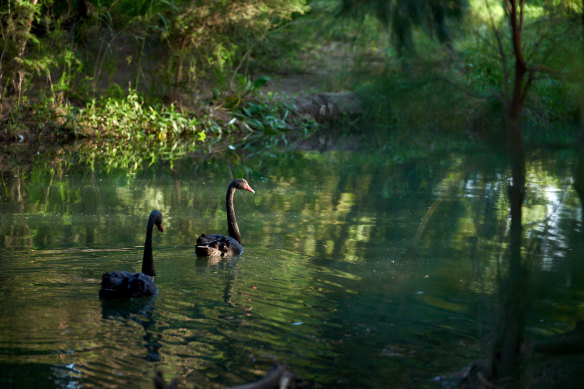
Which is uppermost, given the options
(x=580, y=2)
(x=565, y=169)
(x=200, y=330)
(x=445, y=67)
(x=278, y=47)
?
(x=278, y=47)

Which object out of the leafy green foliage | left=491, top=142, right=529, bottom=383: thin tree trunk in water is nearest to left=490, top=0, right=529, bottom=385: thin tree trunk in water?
left=491, top=142, right=529, bottom=383: thin tree trunk in water

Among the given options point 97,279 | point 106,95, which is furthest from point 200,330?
point 106,95

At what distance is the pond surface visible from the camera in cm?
434

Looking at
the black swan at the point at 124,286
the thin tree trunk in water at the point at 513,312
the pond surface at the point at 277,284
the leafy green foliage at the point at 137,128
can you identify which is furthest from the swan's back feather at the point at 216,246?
the leafy green foliage at the point at 137,128

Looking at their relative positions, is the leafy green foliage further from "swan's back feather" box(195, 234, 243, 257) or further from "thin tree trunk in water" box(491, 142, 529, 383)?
"thin tree trunk in water" box(491, 142, 529, 383)

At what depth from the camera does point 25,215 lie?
909 centimetres

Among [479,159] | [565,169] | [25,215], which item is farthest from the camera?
[565,169]

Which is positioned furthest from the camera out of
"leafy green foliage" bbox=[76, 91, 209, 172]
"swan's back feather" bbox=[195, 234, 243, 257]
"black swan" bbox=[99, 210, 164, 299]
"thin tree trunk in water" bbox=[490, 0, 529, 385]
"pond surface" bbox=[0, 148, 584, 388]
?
"leafy green foliage" bbox=[76, 91, 209, 172]

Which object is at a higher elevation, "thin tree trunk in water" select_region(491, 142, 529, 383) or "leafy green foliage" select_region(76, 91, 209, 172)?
"leafy green foliage" select_region(76, 91, 209, 172)

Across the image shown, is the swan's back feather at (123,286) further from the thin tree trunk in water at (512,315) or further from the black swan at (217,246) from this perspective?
the thin tree trunk in water at (512,315)

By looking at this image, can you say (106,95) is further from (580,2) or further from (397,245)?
(580,2)

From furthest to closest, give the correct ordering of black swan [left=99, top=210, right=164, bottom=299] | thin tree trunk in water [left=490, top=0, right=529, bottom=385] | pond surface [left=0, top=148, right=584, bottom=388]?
black swan [left=99, top=210, right=164, bottom=299] → pond surface [left=0, top=148, right=584, bottom=388] → thin tree trunk in water [left=490, top=0, right=529, bottom=385]

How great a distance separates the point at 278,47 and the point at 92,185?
654 inches

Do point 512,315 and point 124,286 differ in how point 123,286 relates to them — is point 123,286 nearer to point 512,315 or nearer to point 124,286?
point 124,286
